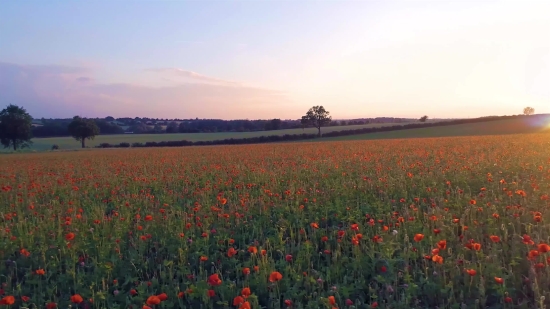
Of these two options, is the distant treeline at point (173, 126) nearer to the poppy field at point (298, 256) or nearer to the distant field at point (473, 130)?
the distant field at point (473, 130)

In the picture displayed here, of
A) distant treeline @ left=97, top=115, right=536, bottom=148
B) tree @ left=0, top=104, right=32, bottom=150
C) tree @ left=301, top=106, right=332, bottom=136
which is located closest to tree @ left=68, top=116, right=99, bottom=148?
distant treeline @ left=97, top=115, right=536, bottom=148

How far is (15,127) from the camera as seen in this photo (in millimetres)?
58188

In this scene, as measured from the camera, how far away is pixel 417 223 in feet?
18.7

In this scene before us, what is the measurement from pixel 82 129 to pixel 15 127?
10369mm

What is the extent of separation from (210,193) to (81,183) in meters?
5.59

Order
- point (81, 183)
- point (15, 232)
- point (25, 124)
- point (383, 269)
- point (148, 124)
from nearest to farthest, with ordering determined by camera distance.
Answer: point (383, 269) → point (15, 232) → point (81, 183) → point (25, 124) → point (148, 124)

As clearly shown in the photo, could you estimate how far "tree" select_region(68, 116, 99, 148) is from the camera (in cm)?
6725

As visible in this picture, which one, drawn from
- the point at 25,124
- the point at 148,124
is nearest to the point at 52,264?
the point at 25,124

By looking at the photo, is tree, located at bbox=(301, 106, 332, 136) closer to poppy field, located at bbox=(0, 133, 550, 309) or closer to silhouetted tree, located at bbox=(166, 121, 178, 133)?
silhouetted tree, located at bbox=(166, 121, 178, 133)

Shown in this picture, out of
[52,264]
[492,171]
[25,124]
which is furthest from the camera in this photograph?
[25,124]

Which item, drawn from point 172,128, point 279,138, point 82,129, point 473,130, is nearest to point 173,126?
point 172,128

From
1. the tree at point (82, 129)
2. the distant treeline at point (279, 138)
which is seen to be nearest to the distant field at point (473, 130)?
the distant treeline at point (279, 138)

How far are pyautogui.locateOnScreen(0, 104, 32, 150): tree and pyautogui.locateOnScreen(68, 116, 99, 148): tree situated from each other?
7705 millimetres

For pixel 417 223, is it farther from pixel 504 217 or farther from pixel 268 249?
pixel 268 249
